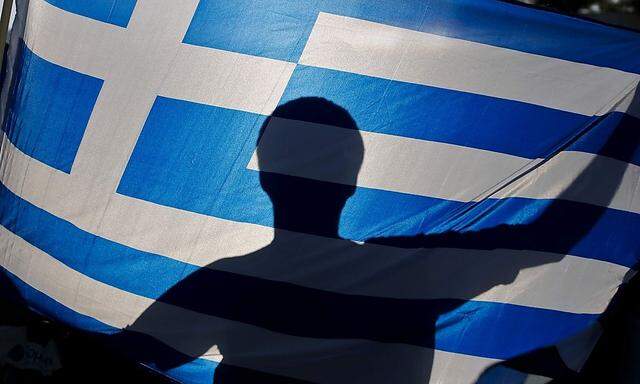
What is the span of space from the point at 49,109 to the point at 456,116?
1415mm

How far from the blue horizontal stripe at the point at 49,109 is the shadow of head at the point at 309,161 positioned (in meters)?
0.66

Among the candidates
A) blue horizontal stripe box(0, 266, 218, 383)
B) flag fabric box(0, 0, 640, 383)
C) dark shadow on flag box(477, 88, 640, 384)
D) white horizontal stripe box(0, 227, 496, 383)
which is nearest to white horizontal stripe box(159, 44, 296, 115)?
flag fabric box(0, 0, 640, 383)

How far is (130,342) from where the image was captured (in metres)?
2.88

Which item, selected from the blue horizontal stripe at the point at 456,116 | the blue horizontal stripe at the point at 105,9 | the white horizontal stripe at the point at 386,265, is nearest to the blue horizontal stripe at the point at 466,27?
the blue horizontal stripe at the point at 456,116

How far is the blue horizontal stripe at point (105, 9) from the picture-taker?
2844mm

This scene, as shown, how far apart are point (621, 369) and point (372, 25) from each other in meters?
1.64

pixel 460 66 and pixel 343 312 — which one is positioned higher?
pixel 460 66

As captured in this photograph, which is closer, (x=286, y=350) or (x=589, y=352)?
(x=286, y=350)

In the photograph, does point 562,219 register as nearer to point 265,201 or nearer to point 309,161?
point 309,161

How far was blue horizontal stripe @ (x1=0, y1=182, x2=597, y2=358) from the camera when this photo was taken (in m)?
2.73

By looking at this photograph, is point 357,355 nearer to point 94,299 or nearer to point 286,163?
→ point 286,163

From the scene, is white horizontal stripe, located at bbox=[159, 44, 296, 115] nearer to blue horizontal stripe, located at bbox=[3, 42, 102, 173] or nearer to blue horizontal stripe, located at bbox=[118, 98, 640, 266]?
blue horizontal stripe, located at bbox=[118, 98, 640, 266]

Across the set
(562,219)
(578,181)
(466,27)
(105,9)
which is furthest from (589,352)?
(105,9)

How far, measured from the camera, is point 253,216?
2.72m
